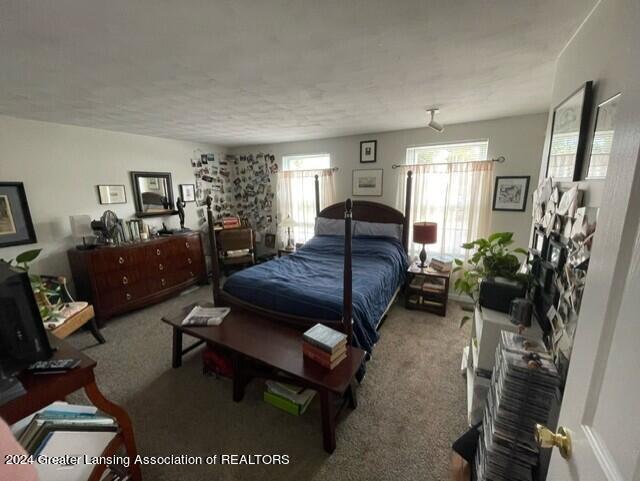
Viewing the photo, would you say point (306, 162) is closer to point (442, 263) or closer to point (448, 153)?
point (448, 153)

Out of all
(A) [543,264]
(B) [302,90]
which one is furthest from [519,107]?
(B) [302,90]

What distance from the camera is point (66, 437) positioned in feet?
3.85

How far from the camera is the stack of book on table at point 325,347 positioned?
58.8 inches

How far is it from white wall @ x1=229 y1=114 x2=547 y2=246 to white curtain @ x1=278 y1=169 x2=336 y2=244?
0.19 m

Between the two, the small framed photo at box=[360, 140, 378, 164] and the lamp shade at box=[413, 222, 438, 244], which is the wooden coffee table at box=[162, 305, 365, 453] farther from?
the small framed photo at box=[360, 140, 378, 164]

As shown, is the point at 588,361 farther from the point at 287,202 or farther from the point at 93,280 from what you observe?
the point at 287,202

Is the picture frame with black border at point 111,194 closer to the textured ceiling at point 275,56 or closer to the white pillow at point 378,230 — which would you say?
the textured ceiling at point 275,56

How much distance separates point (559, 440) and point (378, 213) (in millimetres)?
3167

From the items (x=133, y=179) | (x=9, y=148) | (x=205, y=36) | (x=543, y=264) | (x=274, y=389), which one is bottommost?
(x=274, y=389)

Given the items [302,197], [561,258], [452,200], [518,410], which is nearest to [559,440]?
[518,410]

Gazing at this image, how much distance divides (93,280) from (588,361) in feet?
12.2

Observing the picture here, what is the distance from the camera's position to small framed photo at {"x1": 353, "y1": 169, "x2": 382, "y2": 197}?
12.0 feet

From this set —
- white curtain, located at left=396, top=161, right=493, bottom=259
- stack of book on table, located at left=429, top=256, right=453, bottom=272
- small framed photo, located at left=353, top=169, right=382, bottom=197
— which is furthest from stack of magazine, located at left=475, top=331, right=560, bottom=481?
small framed photo, located at left=353, top=169, right=382, bottom=197

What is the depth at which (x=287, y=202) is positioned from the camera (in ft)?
14.4
